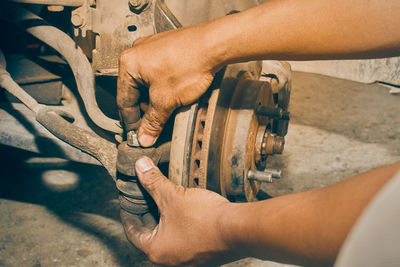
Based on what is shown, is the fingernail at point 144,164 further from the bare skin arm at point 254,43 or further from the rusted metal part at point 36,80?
the rusted metal part at point 36,80

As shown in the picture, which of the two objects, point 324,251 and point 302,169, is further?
point 302,169

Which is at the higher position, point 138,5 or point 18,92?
point 138,5

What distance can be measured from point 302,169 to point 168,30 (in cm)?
94

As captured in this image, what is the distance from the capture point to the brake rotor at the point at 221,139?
2.49ft

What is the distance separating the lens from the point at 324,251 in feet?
1.63

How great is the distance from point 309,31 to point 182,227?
469 mm

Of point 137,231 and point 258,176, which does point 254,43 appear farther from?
point 137,231

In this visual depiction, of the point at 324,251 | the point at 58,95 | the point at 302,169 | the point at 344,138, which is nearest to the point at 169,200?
the point at 324,251

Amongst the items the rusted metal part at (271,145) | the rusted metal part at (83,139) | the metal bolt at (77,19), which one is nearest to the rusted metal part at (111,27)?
the metal bolt at (77,19)

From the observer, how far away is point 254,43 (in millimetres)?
702

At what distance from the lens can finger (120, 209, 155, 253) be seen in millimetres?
794

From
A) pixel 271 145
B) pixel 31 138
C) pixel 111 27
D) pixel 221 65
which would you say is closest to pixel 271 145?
pixel 271 145

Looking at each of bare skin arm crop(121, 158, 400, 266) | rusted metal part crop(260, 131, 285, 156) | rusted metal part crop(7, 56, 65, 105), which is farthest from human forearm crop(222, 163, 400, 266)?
rusted metal part crop(7, 56, 65, 105)

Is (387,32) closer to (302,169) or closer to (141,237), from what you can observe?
(141,237)
